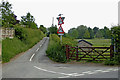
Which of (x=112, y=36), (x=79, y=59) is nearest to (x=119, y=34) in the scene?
(x=112, y=36)

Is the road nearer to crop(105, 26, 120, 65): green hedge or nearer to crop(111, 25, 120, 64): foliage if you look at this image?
crop(105, 26, 120, 65): green hedge

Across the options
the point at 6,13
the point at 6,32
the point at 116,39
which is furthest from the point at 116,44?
the point at 6,13

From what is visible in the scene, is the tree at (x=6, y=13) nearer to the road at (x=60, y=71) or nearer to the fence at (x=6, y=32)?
the fence at (x=6, y=32)

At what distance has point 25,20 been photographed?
50.3 meters

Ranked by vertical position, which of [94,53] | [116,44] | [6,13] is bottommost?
[94,53]

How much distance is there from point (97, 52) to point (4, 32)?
1459 centimetres

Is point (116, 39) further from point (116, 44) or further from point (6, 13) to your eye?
point (6, 13)

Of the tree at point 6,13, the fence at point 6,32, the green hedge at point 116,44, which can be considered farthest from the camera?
the tree at point 6,13

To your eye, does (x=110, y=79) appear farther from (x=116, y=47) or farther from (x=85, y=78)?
(x=116, y=47)

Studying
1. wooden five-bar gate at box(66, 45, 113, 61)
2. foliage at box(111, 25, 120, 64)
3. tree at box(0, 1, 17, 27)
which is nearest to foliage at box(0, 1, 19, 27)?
tree at box(0, 1, 17, 27)

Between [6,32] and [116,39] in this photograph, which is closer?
[116,39]

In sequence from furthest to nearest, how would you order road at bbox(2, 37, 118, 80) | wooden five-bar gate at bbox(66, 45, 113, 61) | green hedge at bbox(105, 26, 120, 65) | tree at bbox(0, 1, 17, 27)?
tree at bbox(0, 1, 17, 27), wooden five-bar gate at bbox(66, 45, 113, 61), green hedge at bbox(105, 26, 120, 65), road at bbox(2, 37, 118, 80)

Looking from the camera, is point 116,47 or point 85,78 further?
point 116,47

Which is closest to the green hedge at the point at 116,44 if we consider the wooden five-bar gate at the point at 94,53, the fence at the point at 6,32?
the wooden five-bar gate at the point at 94,53
